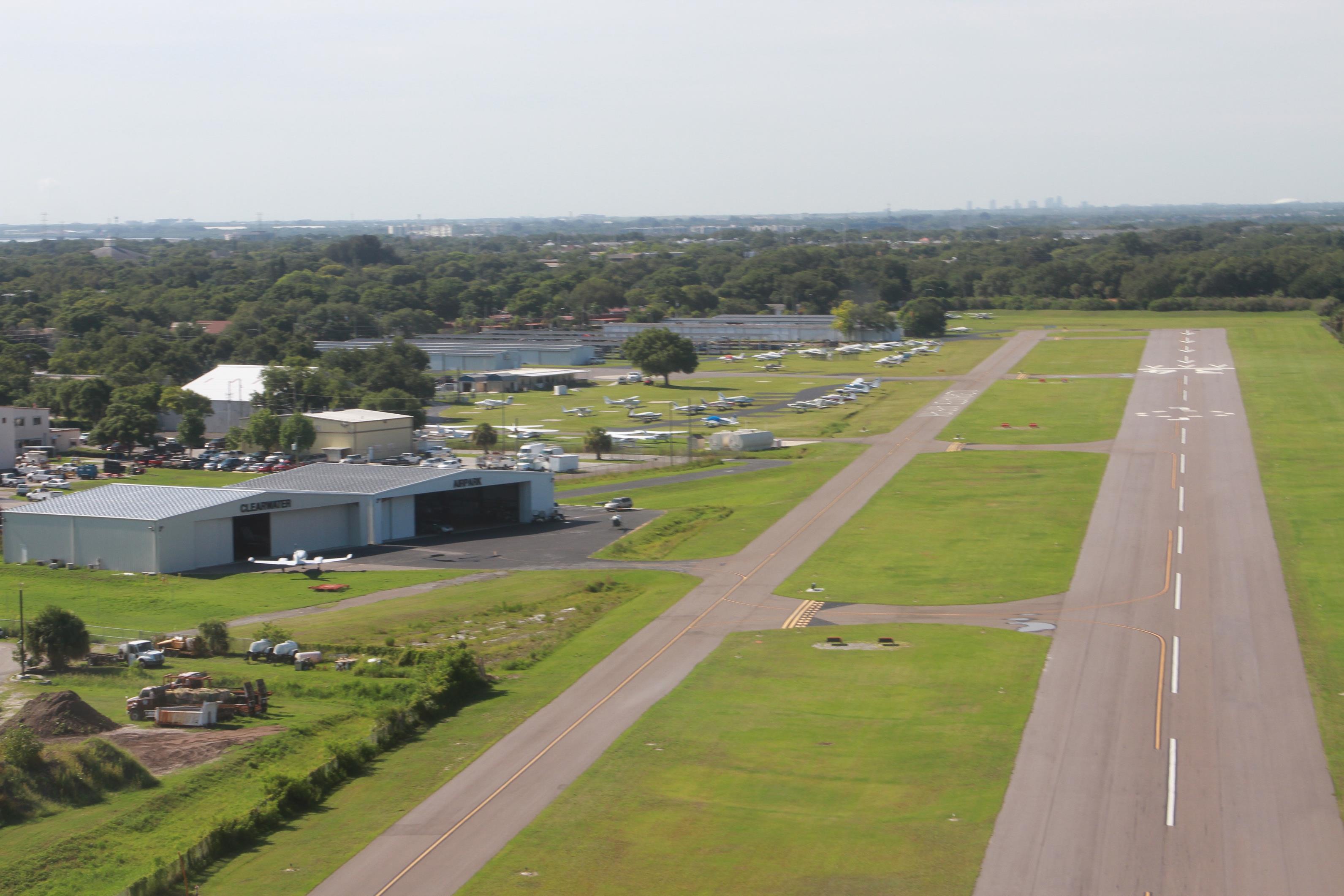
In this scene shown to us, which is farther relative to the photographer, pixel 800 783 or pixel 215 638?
pixel 215 638

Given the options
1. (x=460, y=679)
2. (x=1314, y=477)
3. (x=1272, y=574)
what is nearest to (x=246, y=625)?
(x=460, y=679)

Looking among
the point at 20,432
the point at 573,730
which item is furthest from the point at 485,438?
the point at 573,730

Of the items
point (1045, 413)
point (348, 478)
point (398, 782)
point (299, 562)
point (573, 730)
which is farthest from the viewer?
point (1045, 413)

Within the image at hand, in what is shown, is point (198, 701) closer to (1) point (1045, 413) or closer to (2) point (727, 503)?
(2) point (727, 503)

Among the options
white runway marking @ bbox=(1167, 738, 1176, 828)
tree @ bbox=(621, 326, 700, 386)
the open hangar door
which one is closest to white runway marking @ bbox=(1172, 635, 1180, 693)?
white runway marking @ bbox=(1167, 738, 1176, 828)

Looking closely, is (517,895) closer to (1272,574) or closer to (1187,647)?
(1187,647)

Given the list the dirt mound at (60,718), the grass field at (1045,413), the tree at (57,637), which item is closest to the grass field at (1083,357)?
the grass field at (1045,413)

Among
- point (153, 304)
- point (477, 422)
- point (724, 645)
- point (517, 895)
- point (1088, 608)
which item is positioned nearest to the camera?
point (517, 895)
